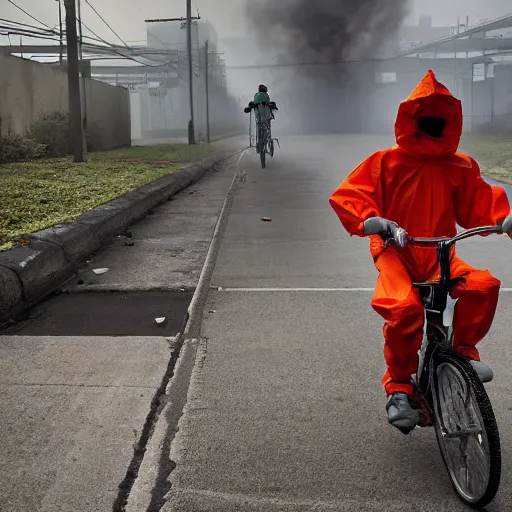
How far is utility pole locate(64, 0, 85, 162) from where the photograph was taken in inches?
834

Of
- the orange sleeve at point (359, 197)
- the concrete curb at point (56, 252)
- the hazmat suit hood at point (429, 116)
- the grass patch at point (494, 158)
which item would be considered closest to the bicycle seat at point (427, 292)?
the orange sleeve at point (359, 197)

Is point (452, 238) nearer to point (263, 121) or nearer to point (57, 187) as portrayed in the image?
point (57, 187)

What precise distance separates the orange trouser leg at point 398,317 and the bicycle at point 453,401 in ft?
0.20

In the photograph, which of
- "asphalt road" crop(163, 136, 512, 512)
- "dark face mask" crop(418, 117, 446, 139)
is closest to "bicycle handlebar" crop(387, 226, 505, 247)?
"dark face mask" crop(418, 117, 446, 139)

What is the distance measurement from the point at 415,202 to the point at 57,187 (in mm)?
11140

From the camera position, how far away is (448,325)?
3.28m

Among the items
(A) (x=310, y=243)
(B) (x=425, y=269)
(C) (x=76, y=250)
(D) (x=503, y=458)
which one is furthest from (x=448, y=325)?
(A) (x=310, y=243)

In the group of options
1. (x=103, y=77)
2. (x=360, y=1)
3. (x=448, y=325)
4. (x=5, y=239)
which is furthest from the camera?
(x=103, y=77)

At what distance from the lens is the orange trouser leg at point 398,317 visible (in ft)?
10.8

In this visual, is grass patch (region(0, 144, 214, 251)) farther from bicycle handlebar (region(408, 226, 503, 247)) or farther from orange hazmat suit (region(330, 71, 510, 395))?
bicycle handlebar (region(408, 226, 503, 247))

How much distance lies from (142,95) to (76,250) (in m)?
85.5

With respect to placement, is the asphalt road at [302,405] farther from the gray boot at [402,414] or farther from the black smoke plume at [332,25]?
the black smoke plume at [332,25]

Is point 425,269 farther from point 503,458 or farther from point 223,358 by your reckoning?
point 223,358

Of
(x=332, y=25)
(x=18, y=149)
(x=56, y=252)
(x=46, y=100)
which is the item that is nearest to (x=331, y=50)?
(x=332, y=25)
